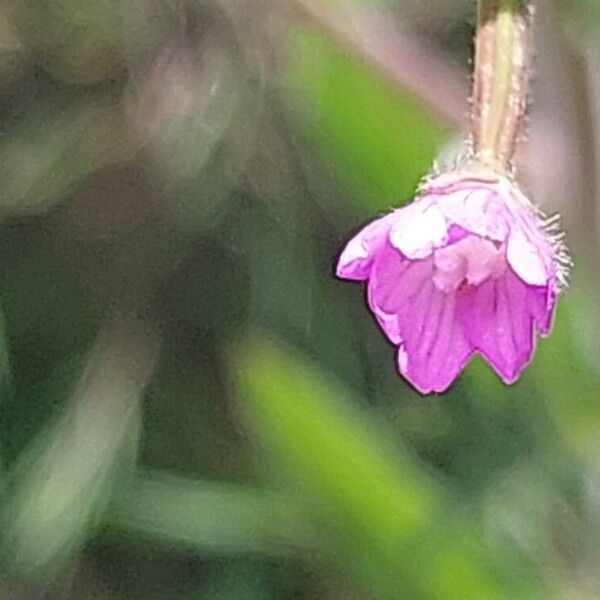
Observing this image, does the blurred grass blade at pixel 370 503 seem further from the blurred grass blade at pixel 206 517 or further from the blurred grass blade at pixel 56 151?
the blurred grass blade at pixel 56 151

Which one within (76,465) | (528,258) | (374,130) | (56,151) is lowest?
(76,465)

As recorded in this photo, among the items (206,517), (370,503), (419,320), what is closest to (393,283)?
(419,320)

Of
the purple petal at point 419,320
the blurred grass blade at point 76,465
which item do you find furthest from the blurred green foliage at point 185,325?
the purple petal at point 419,320

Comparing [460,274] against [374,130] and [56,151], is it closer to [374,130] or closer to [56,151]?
[374,130]

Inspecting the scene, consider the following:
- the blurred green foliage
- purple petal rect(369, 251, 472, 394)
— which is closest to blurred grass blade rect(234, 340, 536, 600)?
the blurred green foliage

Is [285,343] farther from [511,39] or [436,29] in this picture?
[511,39]

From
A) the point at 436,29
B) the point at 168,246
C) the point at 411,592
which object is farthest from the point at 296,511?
the point at 436,29
